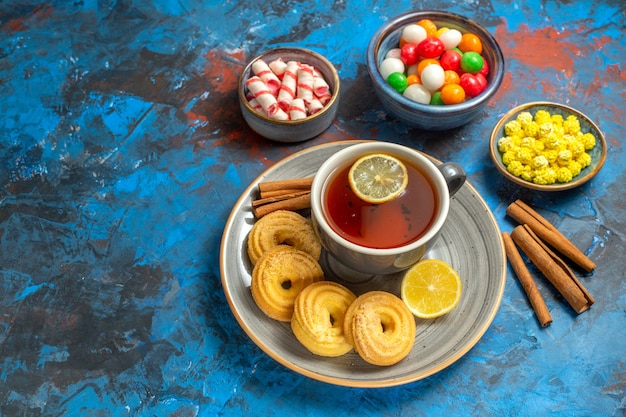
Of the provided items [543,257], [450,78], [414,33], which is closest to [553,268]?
[543,257]

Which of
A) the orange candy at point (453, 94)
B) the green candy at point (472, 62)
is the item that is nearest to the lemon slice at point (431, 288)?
the orange candy at point (453, 94)

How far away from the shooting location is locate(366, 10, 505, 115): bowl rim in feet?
6.48

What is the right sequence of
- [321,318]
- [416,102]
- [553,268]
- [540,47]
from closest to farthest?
[321,318], [553,268], [416,102], [540,47]

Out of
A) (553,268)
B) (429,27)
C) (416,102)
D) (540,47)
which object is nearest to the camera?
(553,268)

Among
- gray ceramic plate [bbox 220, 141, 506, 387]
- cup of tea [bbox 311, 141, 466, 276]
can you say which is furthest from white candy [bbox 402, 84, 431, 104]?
cup of tea [bbox 311, 141, 466, 276]

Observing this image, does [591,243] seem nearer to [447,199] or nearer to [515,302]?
[515,302]

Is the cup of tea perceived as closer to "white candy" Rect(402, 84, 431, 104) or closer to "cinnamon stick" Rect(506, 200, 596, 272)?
"cinnamon stick" Rect(506, 200, 596, 272)

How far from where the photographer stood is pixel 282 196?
5.90 ft

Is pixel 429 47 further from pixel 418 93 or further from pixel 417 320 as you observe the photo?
pixel 417 320

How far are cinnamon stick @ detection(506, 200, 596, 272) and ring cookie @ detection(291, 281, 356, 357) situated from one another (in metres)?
0.71

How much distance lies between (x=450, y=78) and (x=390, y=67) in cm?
22

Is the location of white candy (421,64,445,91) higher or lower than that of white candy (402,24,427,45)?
lower

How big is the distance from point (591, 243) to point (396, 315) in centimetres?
81

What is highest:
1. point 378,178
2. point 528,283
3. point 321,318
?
point 378,178
